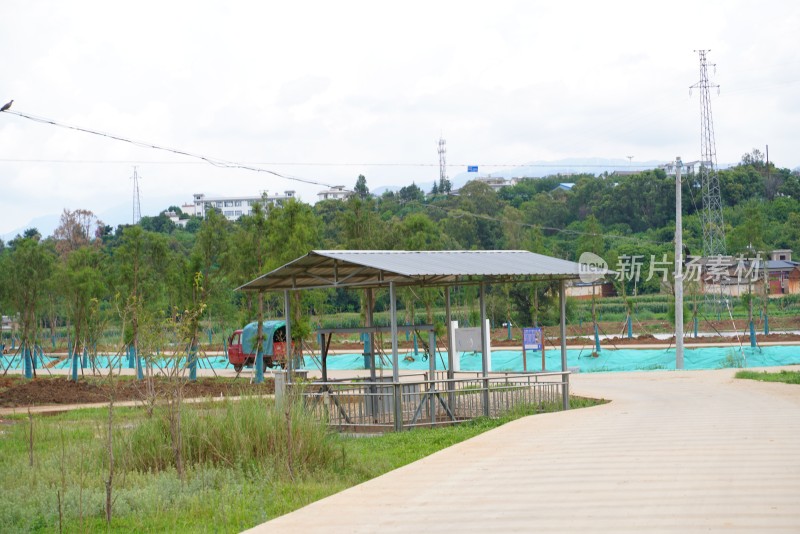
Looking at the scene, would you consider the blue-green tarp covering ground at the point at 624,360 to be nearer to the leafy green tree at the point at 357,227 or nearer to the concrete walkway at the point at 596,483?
the leafy green tree at the point at 357,227

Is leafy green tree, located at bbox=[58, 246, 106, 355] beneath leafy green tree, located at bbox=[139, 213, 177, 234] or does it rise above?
beneath

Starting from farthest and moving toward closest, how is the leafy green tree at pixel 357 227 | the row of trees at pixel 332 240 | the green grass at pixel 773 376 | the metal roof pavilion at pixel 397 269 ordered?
the leafy green tree at pixel 357 227, the row of trees at pixel 332 240, the green grass at pixel 773 376, the metal roof pavilion at pixel 397 269

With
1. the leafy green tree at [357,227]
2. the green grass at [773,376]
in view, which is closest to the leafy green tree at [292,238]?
the leafy green tree at [357,227]

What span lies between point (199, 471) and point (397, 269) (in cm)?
544

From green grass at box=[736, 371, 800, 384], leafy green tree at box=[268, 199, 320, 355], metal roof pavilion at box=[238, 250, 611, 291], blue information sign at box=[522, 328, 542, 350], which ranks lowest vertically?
green grass at box=[736, 371, 800, 384]

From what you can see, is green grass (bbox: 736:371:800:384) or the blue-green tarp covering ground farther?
the blue-green tarp covering ground

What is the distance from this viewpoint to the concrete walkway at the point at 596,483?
6.91 m

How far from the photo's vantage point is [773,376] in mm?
22172

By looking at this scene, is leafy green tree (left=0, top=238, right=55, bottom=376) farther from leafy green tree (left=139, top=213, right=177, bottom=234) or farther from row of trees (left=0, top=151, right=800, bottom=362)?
leafy green tree (left=139, top=213, right=177, bottom=234)

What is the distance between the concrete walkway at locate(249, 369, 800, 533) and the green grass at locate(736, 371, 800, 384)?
794 centimetres

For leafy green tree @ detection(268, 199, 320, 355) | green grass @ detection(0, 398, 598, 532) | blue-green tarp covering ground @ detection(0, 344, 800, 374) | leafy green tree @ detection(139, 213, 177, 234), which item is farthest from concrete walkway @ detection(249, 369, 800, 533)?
leafy green tree @ detection(139, 213, 177, 234)

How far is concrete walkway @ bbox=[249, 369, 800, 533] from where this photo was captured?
691 centimetres

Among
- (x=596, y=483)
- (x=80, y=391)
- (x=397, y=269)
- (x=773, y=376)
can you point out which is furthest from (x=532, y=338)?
(x=596, y=483)

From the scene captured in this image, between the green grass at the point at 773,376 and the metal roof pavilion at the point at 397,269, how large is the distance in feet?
21.0
